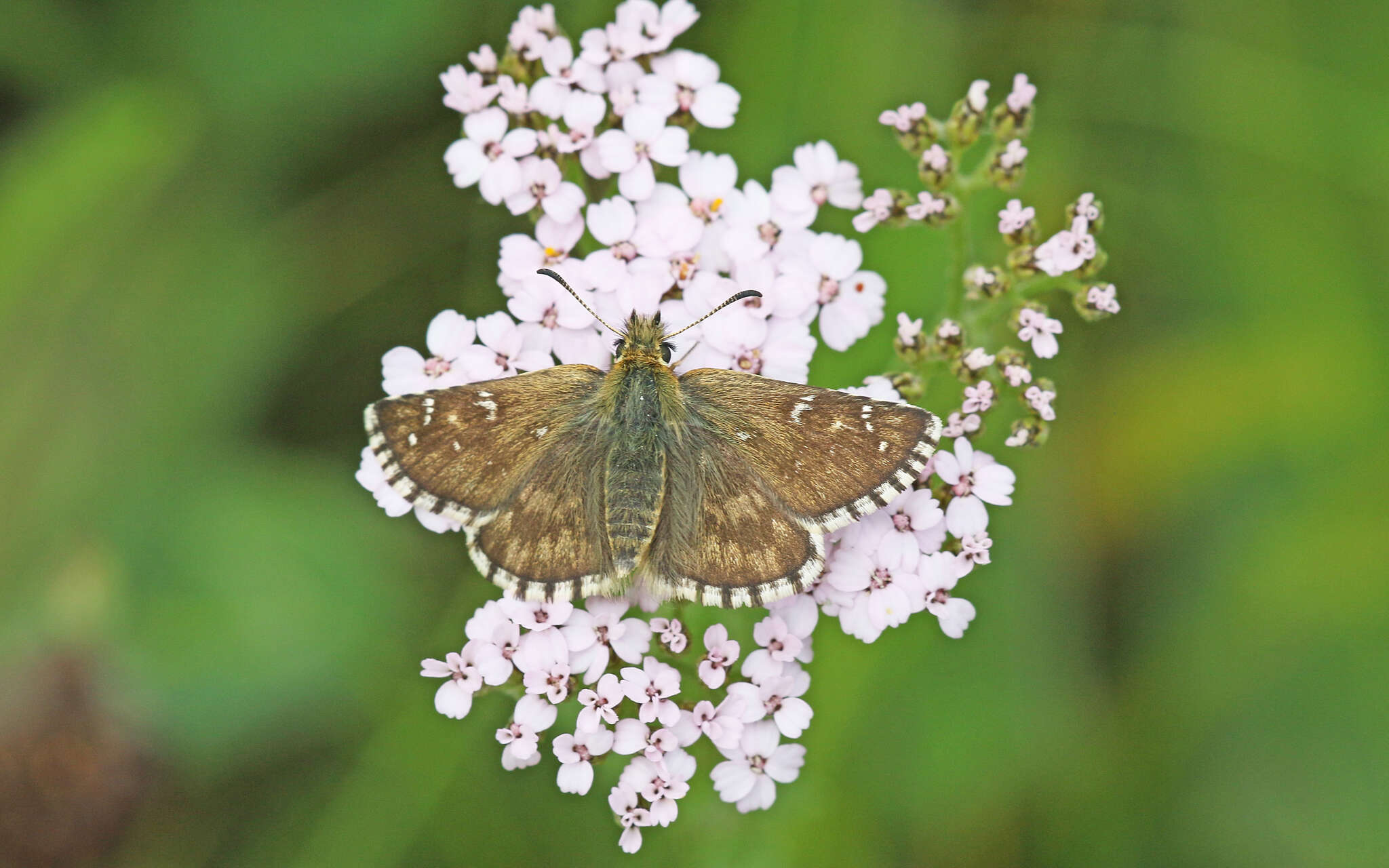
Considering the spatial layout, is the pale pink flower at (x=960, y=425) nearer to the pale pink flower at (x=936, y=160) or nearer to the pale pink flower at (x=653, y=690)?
the pale pink flower at (x=936, y=160)

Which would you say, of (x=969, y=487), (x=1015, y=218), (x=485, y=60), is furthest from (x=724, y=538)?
(x=485, y=60)

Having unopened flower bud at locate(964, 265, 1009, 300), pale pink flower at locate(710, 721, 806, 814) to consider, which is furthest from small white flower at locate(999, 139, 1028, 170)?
pale pink flower at locate(710, 721, 806, 814)

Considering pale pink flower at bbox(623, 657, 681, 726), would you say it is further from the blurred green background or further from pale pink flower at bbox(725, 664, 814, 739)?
the blurred green background

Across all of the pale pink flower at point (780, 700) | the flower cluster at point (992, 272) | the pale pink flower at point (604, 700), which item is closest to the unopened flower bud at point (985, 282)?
the flower cluster at point (992, 272)

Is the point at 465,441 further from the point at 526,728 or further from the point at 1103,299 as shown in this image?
the point at 1103,299

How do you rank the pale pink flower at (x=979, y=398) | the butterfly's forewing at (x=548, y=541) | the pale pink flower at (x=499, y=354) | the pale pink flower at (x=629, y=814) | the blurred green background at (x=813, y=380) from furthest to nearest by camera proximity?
the blurred green background at (x=813, y=380) → the pale pink flower at (x=499, y=354) → the pale pink flower at (x=979, y=398) → the pale pink flower at (x=629, y=814) → the butterfly's forewing at (x=548, y=541)

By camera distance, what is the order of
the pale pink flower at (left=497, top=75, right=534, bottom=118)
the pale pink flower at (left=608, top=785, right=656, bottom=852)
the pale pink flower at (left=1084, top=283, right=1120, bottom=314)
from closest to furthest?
1. the pale pink flower at (left=608, top=785, right=656, bottom=852)
2. the pale pink flower at (left=1084, top=283, right=1120, bottom=314)
3. the pale pink flower at (left=497, top=75, right=534, bottom=118)
